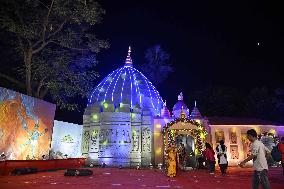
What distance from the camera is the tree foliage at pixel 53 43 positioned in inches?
668

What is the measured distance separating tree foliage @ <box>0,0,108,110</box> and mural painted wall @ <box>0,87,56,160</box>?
2507mm

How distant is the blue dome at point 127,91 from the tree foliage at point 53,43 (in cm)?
456

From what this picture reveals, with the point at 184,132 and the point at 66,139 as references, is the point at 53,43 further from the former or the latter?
the point at 184,132

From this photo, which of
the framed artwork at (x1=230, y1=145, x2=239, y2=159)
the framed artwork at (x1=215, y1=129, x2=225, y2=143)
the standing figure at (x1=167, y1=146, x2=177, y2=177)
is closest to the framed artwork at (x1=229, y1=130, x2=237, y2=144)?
the framed artwork at (x1=230, y1=145, x2=239, y2=159)

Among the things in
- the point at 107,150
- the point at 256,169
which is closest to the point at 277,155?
the point at 256,169

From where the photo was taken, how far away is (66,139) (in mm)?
21641

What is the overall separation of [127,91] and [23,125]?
37.9 feet

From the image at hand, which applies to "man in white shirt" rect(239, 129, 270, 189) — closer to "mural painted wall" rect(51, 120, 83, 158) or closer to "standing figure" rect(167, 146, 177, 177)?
"standing figure" rect(167, 146, 177, 177)

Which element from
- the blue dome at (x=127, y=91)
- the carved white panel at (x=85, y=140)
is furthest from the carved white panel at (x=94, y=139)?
the blue dome at (x=127, y=91)

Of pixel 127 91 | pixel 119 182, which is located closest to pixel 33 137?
pixel 119 182

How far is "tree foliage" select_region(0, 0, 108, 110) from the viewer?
16969 mm

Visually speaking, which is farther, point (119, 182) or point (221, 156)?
point (221, 156)

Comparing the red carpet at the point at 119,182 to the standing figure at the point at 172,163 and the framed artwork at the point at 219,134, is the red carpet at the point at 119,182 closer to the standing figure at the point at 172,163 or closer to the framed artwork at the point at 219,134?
the standing figure at the point at 172,163

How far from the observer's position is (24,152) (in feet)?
49.6
